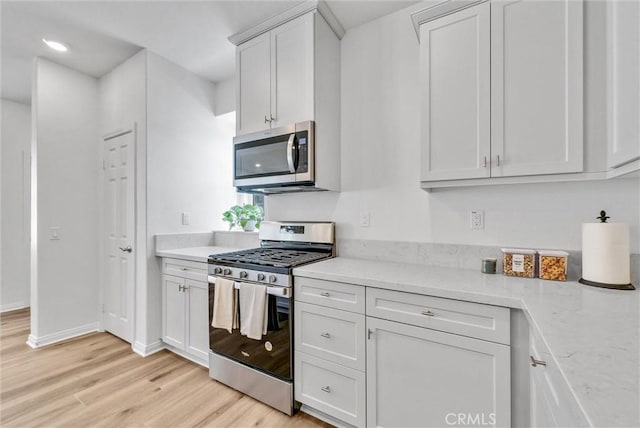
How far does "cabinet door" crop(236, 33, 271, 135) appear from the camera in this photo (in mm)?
2189

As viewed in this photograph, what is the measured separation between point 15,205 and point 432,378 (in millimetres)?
5121

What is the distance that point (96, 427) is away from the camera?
1.67 metres

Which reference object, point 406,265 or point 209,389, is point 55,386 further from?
point 406,265

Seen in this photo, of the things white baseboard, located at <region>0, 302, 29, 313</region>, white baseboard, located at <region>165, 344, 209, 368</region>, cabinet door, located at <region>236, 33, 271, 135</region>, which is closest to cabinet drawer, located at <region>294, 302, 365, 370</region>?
white baseboard, located at <region>165, 344, 209, 368</region>

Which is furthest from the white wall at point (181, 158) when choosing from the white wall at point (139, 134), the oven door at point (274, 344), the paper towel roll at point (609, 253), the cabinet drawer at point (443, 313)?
the paper towel roll at point (609, 253)

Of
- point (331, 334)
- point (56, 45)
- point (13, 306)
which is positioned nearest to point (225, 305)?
point (331, 334)

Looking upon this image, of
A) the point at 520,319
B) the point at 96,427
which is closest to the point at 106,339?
the point at 96,427

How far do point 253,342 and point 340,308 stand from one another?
70cm

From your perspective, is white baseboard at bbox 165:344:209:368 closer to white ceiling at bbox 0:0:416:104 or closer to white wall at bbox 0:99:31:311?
white ceiling at bbox 0:0:416:104

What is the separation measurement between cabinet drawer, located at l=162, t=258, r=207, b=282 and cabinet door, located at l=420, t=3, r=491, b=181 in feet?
5.92

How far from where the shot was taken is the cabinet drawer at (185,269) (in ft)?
7.44

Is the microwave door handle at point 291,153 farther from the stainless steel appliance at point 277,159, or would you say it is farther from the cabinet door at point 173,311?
the cabinet door at point 173,311

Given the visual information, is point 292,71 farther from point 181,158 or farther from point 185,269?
point 185,269

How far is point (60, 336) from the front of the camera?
280 centimetres
